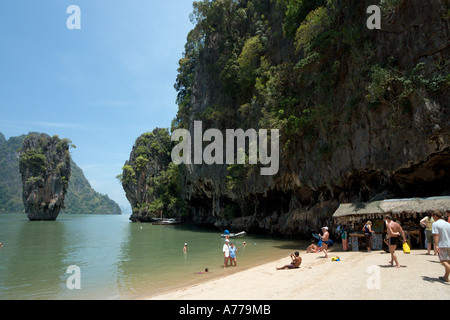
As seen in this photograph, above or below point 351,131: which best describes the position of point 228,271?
below

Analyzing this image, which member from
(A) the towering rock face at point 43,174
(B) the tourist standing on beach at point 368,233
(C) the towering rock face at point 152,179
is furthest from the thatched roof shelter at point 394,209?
(A) the towering rock face at point 43,174

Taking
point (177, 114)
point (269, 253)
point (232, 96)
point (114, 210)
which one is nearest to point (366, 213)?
point (269, 253)

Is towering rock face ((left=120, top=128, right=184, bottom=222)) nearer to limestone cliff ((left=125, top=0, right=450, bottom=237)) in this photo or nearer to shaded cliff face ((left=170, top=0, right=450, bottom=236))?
limestone cliff ((left=125, top=0, right=450, bottom=237))

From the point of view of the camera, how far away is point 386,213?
36.1 ft

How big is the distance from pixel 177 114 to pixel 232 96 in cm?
1461

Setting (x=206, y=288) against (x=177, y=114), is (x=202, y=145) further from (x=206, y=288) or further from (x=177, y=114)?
(x=206, y=288)

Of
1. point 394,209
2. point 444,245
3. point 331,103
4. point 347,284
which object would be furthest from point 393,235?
point 331,103

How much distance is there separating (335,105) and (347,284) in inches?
512

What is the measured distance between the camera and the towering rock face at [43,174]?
59.4m

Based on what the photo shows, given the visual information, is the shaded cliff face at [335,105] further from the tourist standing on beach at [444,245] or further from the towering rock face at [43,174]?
the towering rock face at [43,174]

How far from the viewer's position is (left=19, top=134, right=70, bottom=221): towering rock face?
59.4 metres

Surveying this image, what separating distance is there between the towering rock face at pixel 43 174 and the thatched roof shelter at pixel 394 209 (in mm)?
66841
